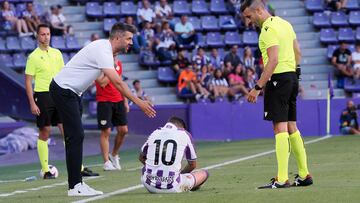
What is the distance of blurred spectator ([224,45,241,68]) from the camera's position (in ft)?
87.0

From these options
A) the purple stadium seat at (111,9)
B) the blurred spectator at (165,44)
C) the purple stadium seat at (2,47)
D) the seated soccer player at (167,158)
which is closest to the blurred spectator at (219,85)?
the blurred spectator at (165,44)

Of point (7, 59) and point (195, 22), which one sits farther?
point (195, 22)

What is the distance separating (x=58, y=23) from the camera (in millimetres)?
26688

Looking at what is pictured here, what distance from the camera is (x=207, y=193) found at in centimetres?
1002

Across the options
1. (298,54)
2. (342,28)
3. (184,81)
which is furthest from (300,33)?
(298,54)

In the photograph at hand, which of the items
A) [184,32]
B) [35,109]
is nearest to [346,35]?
[184,32]

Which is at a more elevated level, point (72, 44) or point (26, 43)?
point (26, 43)

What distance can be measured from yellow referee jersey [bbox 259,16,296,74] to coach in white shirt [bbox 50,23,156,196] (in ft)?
4.78

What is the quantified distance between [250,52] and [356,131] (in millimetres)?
4741

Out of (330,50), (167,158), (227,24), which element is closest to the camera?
(167,158)

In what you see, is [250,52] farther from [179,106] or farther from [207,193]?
[207,193]

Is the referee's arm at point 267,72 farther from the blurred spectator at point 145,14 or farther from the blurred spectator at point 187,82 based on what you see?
the blurred spectator at point 145,14

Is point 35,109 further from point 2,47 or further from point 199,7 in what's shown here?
point 199,7

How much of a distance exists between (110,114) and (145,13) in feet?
43.1
